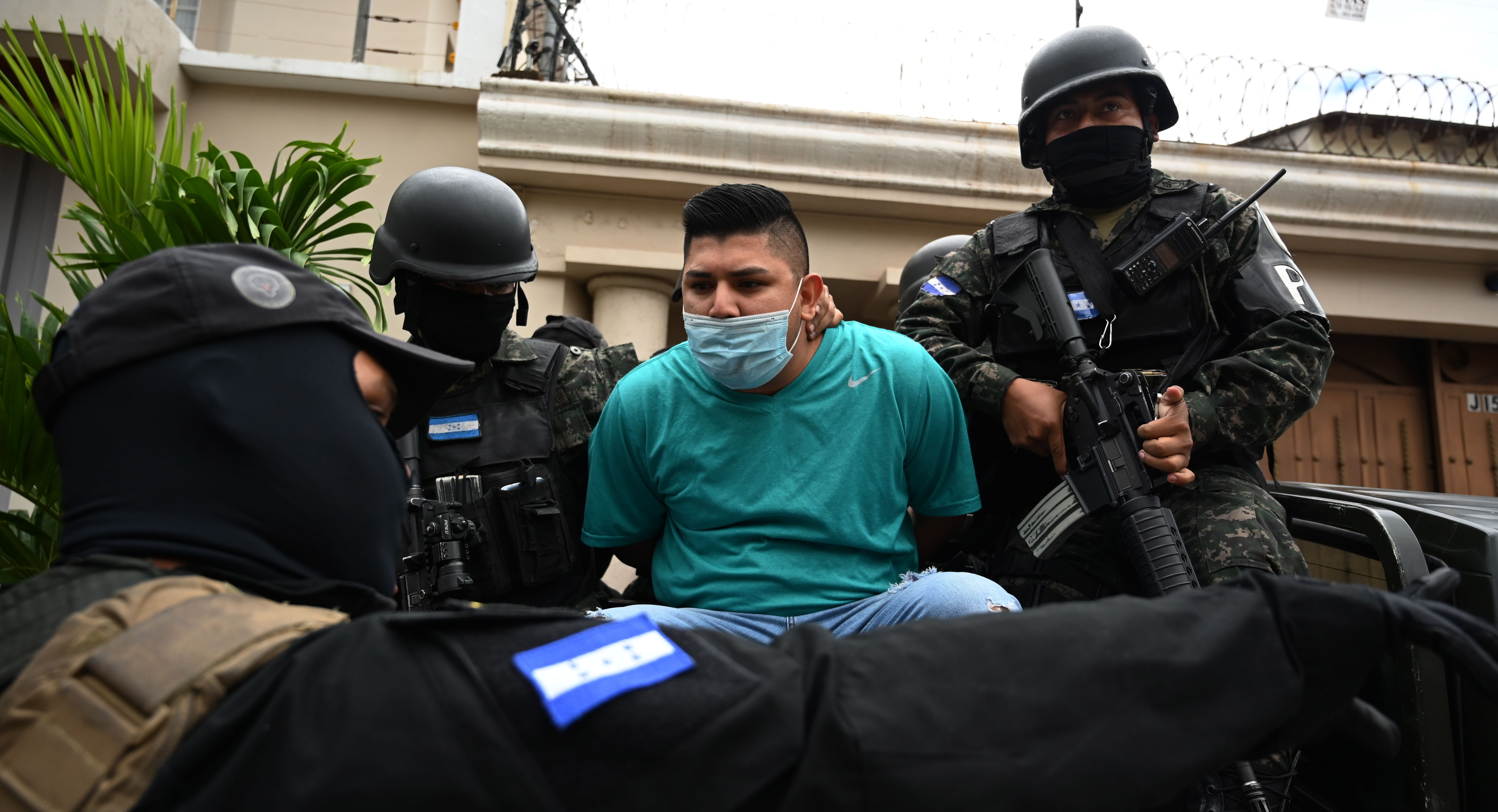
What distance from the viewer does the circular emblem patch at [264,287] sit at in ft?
3.32

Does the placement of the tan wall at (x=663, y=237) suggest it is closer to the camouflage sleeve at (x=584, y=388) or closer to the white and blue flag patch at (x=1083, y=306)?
the camouflage sleeve at (x=584, y=388)

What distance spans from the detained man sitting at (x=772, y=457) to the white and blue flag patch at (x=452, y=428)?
460 mm

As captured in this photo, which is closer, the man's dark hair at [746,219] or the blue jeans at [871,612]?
the blue jeans at [871,612]

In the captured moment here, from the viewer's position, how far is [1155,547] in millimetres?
1830

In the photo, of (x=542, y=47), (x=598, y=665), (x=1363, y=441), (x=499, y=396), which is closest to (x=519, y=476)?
(x=499, y=396)

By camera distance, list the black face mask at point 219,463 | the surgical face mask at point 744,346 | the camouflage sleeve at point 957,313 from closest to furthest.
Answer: the black face mask at point 219,463 < the surgical face mask at point 744,346 < the camouflage sleeve at point 957,313

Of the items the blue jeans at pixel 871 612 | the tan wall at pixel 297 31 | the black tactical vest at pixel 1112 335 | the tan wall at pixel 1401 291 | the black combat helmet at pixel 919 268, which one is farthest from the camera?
the tan wall at pixel 297 31

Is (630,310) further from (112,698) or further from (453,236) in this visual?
(112,698)

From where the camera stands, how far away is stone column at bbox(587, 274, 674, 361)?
16.7 ft

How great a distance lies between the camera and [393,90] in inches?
205

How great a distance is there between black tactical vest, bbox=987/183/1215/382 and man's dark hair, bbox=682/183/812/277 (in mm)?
587

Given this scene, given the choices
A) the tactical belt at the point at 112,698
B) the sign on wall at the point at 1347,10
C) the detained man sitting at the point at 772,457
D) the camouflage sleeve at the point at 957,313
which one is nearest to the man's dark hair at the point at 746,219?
the detained man sitting at the point at 772,457

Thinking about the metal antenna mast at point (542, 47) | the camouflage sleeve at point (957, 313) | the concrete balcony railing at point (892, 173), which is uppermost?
the metal antenna mast at point (542, 47)

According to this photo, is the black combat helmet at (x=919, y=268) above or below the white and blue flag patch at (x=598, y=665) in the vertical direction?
above
